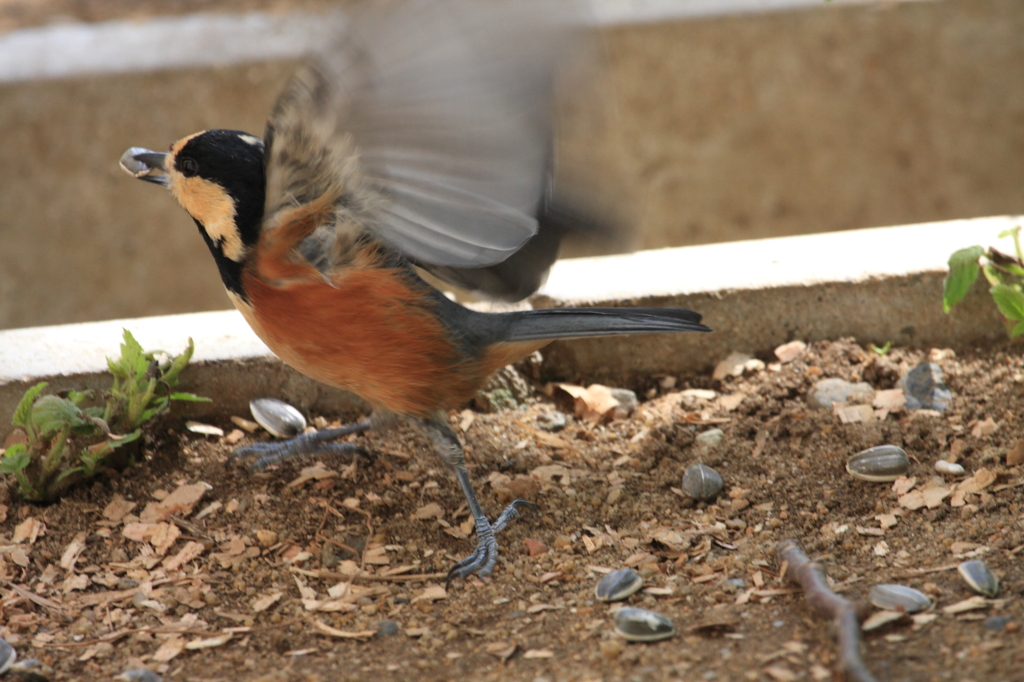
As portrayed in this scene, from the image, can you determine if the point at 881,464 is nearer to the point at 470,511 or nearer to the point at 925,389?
the point at 925,389

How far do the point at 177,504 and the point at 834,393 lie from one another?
1.91 metres

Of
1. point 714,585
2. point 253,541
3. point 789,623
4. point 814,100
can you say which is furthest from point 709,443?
point 814,100

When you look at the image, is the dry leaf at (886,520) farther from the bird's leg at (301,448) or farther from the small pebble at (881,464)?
the bird's leg at (301,448)

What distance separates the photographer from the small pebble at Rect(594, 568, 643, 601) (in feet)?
6.86

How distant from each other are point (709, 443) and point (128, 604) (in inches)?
62.0

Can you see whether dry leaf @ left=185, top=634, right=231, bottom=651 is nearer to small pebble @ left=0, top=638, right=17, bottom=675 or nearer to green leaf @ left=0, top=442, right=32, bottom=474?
small pebble @ left=0, top=638, right=17, bottom=675

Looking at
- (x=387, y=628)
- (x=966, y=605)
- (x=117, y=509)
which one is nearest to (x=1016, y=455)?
(x=966, y=605)

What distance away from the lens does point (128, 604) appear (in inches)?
87.7

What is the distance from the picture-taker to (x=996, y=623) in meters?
1.77

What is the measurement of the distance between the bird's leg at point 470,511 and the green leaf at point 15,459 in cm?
102

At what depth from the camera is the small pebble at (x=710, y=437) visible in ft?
8.91

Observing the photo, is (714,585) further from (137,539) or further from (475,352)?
(137,539)

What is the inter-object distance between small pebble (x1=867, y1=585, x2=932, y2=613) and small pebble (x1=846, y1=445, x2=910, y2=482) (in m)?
0.57

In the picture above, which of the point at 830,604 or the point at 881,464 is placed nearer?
the point at 830,604
